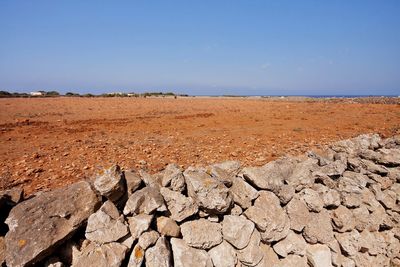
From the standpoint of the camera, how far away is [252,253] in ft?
16.0

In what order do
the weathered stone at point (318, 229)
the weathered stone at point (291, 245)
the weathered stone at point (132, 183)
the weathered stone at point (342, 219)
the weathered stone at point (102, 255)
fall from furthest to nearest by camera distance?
the weathered stone at point (342, 219) < the weathered stone at point (318, 229) < the weathered stone at point (291, 245) < the weathered stone at point (132, 183) < the weathered stone at point (102, 255)

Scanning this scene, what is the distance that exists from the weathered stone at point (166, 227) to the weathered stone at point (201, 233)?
0.20 meters

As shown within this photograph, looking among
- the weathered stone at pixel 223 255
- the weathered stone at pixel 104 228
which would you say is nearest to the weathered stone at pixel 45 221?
the weathered stone at pixel 104 228

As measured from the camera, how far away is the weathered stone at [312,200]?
5605mm

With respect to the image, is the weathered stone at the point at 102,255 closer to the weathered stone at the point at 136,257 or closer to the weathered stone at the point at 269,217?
the weathered stone at the point at 136,257

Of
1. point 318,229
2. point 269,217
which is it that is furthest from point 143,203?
point 318,229

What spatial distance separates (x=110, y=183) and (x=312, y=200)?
4164 millimetres

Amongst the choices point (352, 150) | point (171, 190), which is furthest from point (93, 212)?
point (352, 150)

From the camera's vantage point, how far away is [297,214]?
5465 mm

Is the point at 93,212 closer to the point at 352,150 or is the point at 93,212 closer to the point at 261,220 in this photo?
the point at 261,220

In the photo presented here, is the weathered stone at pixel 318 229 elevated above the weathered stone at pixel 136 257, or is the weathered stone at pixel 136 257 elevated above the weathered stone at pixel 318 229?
the weathered stone at pixel 136 257

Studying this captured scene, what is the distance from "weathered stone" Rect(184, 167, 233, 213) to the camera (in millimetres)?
4656

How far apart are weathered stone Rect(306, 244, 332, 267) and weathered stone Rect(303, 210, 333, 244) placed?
0.12 meters

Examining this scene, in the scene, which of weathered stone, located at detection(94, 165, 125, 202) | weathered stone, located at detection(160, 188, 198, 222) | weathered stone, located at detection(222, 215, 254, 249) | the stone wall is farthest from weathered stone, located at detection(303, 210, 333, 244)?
weathered stone, located at detection(94, 165, 125, 202)
